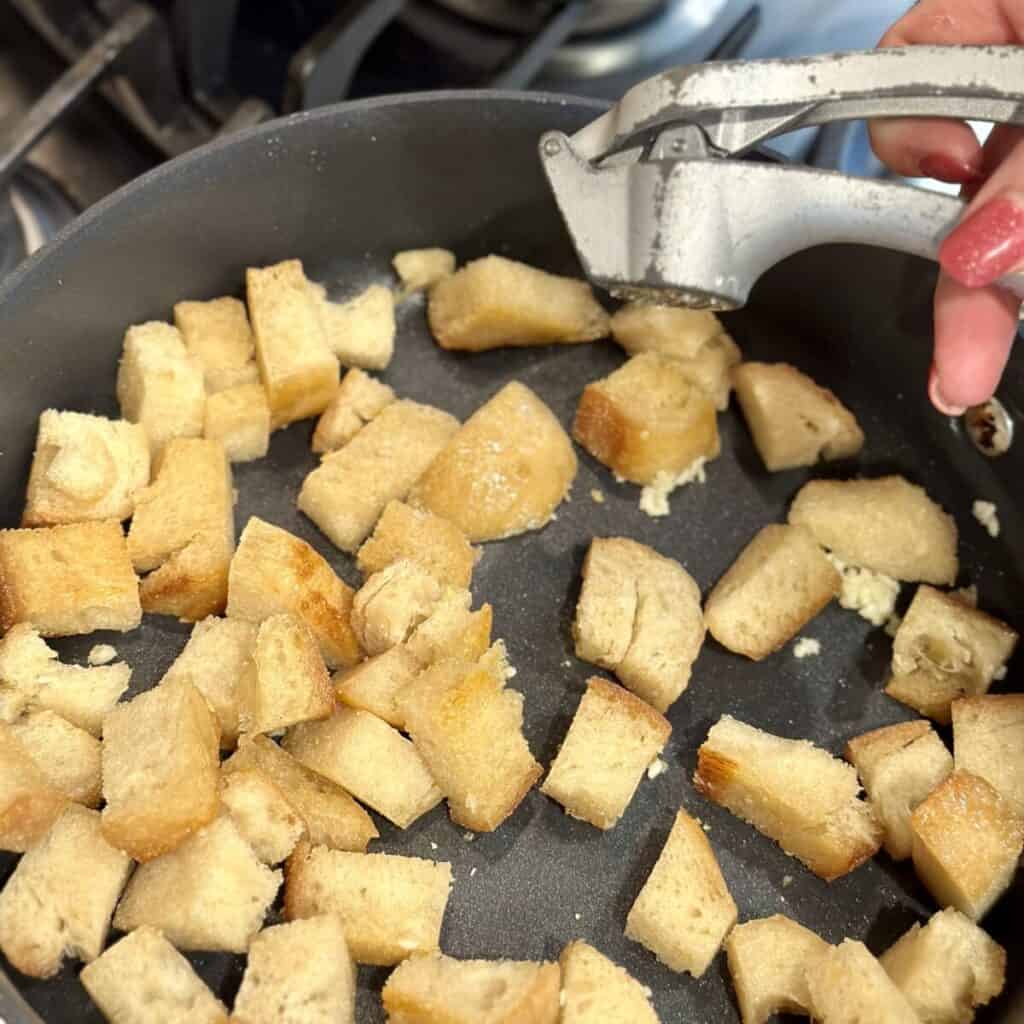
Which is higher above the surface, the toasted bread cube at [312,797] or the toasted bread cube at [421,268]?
the toasted bread cube at [421,268]

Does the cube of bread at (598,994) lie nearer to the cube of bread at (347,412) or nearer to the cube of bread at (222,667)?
the cube of bread at (222,667)

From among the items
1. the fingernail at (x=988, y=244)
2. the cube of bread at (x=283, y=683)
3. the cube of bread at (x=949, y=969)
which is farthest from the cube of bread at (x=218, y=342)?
the cube of bread at (x=949, y=969)

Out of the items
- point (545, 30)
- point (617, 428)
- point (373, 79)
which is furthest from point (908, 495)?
point (373, 79)

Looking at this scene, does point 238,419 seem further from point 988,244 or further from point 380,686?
point 988,244

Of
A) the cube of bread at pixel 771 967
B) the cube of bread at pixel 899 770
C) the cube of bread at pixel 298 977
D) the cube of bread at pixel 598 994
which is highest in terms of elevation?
the cube of bread at pixel 298 977

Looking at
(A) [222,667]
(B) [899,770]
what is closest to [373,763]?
(A) [222,667]

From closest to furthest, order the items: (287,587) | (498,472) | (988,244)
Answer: (988,244) < (287,587) < (498,472)

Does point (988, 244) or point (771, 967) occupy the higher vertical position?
point (988, 244)
